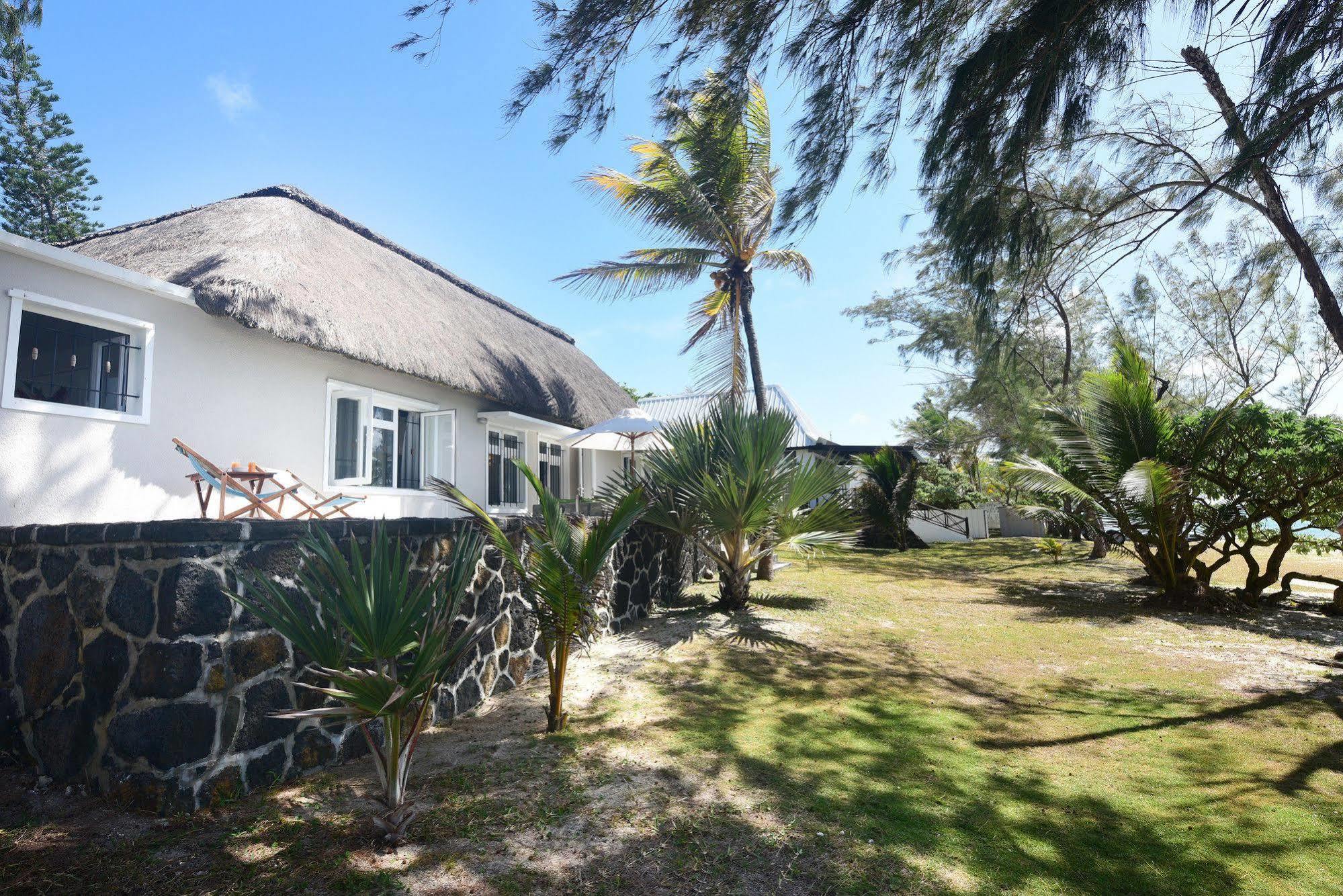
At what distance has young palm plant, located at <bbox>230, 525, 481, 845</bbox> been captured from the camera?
2.55 meters

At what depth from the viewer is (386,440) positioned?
9.02 m

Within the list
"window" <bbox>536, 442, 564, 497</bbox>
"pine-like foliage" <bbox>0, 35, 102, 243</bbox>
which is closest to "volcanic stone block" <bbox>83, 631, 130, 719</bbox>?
"window" <bbox>536, 442, 564, 497</bbox>

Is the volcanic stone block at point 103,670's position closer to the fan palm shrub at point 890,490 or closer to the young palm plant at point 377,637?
the young palm plant at point 377,637

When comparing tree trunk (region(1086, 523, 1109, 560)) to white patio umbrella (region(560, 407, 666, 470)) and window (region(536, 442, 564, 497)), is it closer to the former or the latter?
white patio umbrella (region(560, 407, 666, 470))

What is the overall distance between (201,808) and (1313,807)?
18.1 feet

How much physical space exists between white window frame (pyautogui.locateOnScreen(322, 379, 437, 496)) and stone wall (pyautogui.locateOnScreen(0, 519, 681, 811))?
4.18 meters

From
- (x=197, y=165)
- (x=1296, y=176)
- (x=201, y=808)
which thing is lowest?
(x=201, y=808)

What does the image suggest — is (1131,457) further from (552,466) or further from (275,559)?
(552,466)

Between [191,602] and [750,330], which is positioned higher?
[750,330]

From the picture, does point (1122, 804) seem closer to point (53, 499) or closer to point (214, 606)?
point (214, 606)

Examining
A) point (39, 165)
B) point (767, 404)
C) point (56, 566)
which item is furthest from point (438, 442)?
point (39, 165)

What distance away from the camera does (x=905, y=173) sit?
4.24 m

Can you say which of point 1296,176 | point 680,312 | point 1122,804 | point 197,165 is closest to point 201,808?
point 1122,804

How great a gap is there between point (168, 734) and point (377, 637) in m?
1.27
